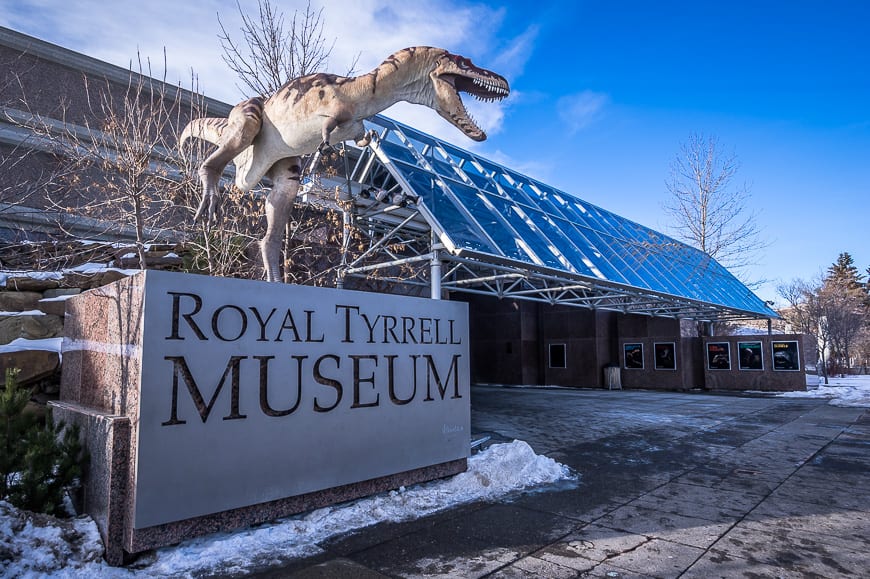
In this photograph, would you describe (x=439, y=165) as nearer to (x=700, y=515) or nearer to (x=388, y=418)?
(x=388, y=418)

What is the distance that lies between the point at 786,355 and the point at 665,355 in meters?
4.25

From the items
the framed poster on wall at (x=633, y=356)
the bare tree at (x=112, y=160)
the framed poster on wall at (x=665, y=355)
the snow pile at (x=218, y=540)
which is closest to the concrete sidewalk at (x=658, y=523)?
the snow pile at (x=218, y=540)

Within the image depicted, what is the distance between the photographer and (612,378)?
74.0 feet

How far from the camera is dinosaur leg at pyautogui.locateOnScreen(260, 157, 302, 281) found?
516cm

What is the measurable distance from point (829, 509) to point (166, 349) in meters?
5.94

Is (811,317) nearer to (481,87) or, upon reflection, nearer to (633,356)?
(633,356)

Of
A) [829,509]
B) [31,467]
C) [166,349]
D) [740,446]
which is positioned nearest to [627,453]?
[740,446]

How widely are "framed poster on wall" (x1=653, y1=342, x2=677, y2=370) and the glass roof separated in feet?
9.66

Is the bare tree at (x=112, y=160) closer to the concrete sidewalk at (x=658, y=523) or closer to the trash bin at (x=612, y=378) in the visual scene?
the concrete sidewalk at (x=658, y=523)

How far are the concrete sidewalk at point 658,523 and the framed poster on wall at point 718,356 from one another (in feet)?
43.7

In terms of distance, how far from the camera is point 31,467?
3748 mm

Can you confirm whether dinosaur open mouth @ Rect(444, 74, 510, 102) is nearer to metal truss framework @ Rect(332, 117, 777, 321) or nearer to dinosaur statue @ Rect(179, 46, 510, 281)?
dinosaur statue @ Rect(179, 46, 510, 281)

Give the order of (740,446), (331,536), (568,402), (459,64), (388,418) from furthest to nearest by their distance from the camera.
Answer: (568,402) < (740,446) < (388,418) < (459,64) < (331,536)

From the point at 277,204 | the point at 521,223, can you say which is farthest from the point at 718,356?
the point at 277,204
